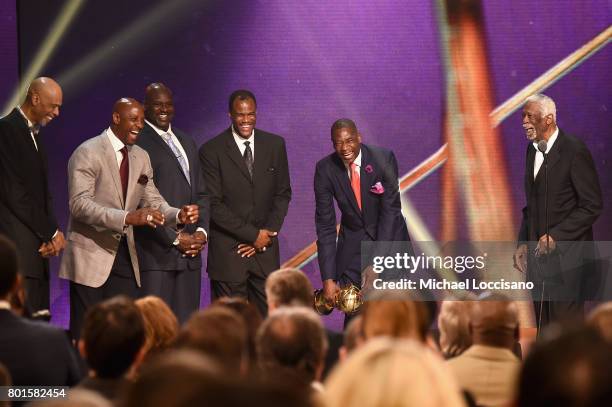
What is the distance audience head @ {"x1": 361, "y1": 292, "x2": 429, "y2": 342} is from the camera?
2936 millimetres

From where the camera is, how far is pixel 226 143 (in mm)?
6965

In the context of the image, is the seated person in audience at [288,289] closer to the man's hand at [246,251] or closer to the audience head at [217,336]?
the audience head at [217,336]

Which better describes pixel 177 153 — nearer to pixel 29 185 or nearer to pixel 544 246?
pixel 29 185

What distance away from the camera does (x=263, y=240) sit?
22.5ft

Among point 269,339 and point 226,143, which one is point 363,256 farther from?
point 269,339

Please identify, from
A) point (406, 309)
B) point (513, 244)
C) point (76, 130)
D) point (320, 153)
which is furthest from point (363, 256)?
point (406, 309)

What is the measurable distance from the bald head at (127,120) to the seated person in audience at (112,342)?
324 cm

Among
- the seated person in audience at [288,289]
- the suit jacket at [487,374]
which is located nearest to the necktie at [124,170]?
the seated person in audience at [288,289]

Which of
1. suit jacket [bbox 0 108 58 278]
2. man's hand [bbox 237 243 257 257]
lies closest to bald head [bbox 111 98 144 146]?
suit jacket [bbox 0 108 58 278]

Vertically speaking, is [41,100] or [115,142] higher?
[41,100]

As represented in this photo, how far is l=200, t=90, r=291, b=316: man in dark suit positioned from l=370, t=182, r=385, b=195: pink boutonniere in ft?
1.95

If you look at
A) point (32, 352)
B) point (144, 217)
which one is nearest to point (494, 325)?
point (32, 352)

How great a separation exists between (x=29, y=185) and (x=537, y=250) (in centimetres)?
309

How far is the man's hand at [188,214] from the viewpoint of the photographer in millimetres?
6145
